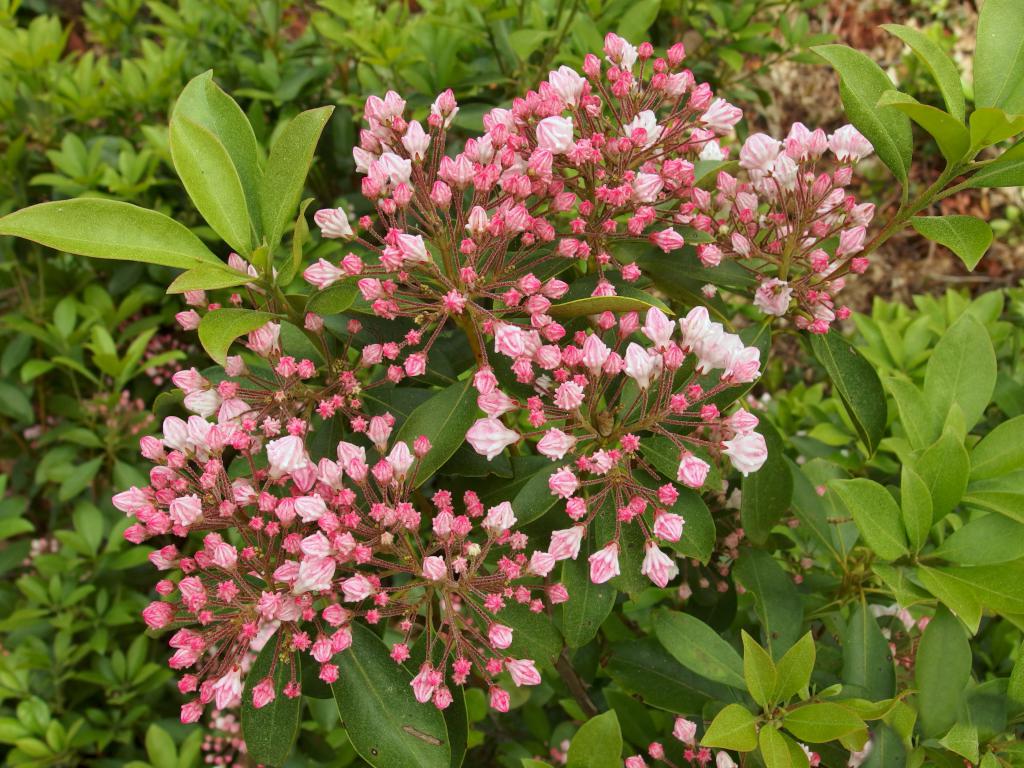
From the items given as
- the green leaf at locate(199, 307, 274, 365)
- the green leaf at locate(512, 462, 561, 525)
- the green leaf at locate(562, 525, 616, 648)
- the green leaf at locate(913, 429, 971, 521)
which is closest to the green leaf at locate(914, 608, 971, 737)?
the green leaf at locate(913, 429, 971, 521)

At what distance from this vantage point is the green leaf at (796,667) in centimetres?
124

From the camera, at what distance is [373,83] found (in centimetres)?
286

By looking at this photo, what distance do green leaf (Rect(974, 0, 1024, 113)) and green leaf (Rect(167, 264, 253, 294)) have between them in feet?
3.93

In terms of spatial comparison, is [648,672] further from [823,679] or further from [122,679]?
[122,679]

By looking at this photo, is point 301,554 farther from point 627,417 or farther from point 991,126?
point 991,126

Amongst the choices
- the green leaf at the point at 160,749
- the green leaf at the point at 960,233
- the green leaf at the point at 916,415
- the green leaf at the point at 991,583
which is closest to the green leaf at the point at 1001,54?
the green leaf at the point at 960,233

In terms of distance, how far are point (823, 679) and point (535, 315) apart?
3.30 ft

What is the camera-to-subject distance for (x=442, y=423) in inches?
50.7

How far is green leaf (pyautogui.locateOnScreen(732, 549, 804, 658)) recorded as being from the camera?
156 cm

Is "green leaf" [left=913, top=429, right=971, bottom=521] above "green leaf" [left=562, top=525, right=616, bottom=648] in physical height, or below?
above

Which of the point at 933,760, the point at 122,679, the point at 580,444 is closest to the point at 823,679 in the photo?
the point at 933,760

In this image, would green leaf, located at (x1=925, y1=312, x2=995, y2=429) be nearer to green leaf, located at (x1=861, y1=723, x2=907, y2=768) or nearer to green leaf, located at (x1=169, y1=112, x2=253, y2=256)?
green leaf, located at (x1=861, y1=723, x2=907, y2=768)

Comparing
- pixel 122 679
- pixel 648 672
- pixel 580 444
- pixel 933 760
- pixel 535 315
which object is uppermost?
pixel 535 315

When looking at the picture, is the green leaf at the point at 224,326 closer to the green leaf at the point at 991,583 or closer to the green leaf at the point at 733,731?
the green leaf at the point at 733,731
